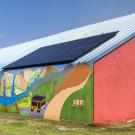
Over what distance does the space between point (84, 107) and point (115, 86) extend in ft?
6.58

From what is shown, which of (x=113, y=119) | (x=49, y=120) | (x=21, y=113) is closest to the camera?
(x=113, y=119)

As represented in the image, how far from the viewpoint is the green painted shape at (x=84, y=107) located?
60.9 ft

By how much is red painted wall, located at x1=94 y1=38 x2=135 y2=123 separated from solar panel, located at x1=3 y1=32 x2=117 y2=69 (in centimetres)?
143

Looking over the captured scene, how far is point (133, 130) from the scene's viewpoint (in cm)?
1591

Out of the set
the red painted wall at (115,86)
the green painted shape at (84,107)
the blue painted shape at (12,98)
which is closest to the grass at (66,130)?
the green painted shape at (84,107)

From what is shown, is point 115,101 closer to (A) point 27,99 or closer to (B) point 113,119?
(B) point 113,119

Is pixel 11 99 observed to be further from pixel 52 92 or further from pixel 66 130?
pixel 66 130

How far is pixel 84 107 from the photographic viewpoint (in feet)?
62.0

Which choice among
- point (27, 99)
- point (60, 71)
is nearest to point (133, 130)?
point (60, 71)

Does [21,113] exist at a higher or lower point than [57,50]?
lower

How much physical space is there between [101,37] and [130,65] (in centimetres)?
281

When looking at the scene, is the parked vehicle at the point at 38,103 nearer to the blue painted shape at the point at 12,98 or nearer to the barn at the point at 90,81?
the barn at the point at 90,81

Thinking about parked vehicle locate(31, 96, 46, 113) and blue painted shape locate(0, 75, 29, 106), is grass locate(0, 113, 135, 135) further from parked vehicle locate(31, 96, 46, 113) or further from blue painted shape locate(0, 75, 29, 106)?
blue painted shape locate(0, 75, 29, 106)

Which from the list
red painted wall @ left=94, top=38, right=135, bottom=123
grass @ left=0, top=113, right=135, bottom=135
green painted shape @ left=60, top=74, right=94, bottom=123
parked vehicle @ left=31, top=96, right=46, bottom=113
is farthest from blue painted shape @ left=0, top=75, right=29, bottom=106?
red painted wall @ left=94, top=38, right=135, bottom=123
